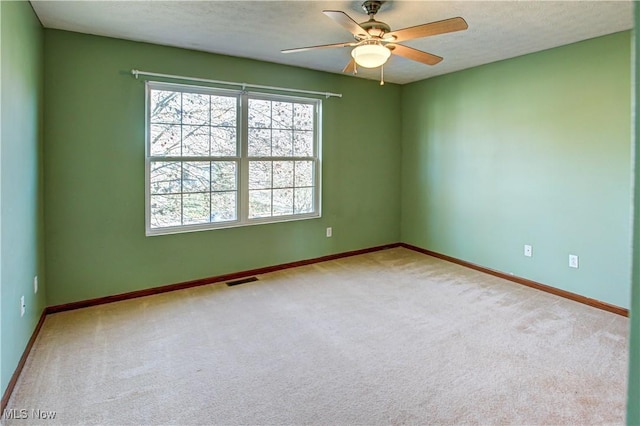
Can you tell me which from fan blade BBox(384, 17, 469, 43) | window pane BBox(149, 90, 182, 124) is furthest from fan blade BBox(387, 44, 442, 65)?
window pane BBox(149, 90, 182, 124)

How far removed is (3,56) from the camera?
212 cm

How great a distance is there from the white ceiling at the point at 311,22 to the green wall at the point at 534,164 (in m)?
0.31

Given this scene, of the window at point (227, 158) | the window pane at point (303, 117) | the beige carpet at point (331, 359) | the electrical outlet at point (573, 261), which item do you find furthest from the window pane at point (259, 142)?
the electrical outlet at point (573, 261)

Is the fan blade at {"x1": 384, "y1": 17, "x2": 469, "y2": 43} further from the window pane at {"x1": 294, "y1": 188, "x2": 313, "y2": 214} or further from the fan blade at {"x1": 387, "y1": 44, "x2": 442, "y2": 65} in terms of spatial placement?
the window pane at {"x1": 294, "y1": 188, "x2": 313, "y2": 214}

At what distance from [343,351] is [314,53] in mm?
2889

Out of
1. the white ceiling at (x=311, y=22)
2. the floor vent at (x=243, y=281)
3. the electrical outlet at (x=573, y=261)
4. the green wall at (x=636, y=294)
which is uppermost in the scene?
the white ceiling at (x=311, y=22)

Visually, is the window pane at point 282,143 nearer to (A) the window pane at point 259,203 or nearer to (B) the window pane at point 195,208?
(A) the window pane at point 259,203

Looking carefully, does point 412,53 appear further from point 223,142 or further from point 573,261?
point 573,261

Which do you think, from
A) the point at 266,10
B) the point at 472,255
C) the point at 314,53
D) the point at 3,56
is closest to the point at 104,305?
the point at 3,56

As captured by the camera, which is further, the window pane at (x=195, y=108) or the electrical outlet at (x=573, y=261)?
the window pane at (x=195, y=108)

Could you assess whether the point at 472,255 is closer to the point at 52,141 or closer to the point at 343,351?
the point at 343,351

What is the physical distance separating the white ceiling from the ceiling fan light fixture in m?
0.40

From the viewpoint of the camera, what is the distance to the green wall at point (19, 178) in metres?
2.18

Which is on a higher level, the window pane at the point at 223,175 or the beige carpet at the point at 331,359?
the window pane at the point at 223,175
